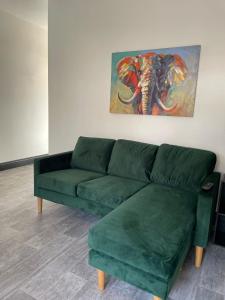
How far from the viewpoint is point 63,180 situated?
8.13 ft

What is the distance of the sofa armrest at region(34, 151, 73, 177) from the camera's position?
2666mm

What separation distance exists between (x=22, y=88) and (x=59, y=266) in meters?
3.62

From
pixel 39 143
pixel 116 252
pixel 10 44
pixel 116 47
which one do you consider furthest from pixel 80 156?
pixel 10 44

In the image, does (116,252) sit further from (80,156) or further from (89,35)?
(89,35)

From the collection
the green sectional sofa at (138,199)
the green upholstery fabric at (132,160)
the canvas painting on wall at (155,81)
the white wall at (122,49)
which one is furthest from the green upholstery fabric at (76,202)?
the canvas painting on wall at (155,81)

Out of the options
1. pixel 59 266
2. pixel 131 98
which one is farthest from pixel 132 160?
pixel 59 266

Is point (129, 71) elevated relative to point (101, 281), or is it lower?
elevated

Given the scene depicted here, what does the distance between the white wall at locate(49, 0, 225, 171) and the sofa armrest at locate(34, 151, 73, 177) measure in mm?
598

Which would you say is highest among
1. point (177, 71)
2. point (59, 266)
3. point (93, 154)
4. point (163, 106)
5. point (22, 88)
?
point (177, 71)

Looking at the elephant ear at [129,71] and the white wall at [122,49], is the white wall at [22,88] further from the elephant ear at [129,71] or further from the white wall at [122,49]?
the elephant ear at [129,71]

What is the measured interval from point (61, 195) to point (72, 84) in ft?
5.79

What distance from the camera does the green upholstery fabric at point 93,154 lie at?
289cm

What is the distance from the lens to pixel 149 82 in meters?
2.82

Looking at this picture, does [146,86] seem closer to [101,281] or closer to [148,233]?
[148,233]
